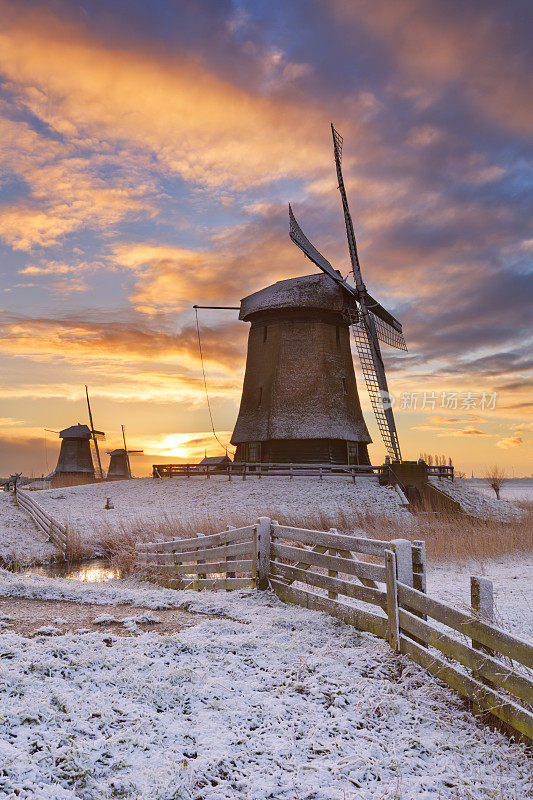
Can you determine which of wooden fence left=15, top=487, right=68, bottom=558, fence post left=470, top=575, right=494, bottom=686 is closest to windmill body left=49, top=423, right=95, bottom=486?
wooden fence left=15, top=487, right=68, bottom=558

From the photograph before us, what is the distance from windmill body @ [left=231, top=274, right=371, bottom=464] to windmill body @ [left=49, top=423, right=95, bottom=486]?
110ft

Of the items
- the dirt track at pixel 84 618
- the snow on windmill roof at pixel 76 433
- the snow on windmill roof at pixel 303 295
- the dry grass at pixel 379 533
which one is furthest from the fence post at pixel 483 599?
the snow on windmill roof at pixel 76 433

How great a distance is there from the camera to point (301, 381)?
29625 mm

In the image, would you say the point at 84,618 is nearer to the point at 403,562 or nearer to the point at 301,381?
the point at 403,562

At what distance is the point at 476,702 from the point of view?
484cm

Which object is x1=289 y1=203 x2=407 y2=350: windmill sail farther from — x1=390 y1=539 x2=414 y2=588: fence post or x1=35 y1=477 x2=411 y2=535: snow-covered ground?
x1=390 y1=539 x2=414 y2=588: fence post

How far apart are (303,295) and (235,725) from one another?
2643 centimetres

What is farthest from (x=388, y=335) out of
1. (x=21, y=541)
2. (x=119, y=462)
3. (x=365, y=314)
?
(x=119, y=462)

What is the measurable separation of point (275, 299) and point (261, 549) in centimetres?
2236

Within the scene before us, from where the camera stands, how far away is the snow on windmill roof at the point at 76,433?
59906 mm

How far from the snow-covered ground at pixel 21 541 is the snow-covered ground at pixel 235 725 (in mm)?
13522

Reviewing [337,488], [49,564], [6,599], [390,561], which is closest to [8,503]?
[49,564]

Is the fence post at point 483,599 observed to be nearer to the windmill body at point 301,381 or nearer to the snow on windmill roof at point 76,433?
the windmill body at point 301,381

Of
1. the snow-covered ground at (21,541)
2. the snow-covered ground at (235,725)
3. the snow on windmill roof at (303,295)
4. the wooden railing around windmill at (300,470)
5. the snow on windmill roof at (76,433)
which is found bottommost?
the snow-covered ground at (21,541)
